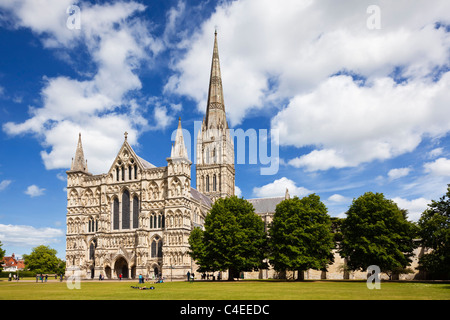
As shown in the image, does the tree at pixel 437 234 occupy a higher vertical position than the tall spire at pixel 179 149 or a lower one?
lower

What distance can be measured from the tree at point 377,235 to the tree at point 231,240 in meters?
11.3

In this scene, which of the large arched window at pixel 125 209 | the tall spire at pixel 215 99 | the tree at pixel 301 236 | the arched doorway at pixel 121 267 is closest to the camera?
the tree at pixel 301 236

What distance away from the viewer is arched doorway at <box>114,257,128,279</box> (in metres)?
67.9

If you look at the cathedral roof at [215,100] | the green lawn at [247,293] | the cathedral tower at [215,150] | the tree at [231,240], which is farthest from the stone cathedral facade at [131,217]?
the green lawn at [247,293]

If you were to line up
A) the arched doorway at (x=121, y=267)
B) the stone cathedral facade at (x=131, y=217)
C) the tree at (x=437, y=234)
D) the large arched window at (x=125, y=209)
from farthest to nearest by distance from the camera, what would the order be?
the large arched window at (x=125, y=209)
the arched doorway at (x=121, y=267)
the stone cathedral facade at (x=131, y=217)
the tree at (x=437, y=234)

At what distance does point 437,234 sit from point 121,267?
161ft

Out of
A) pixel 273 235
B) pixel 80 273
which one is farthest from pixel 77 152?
pixel 273 235

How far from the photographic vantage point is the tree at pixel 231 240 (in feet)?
167

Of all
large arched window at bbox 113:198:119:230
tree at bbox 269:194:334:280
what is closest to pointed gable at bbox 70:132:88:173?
large arched window at bbox 113:198:119:230

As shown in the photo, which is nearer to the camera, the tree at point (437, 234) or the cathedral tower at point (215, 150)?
the tree at point (437, 234)

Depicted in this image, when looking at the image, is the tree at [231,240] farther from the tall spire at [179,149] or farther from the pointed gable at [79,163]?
the pointed gable at [79,163]

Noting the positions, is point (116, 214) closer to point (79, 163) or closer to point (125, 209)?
point (125, 209)
